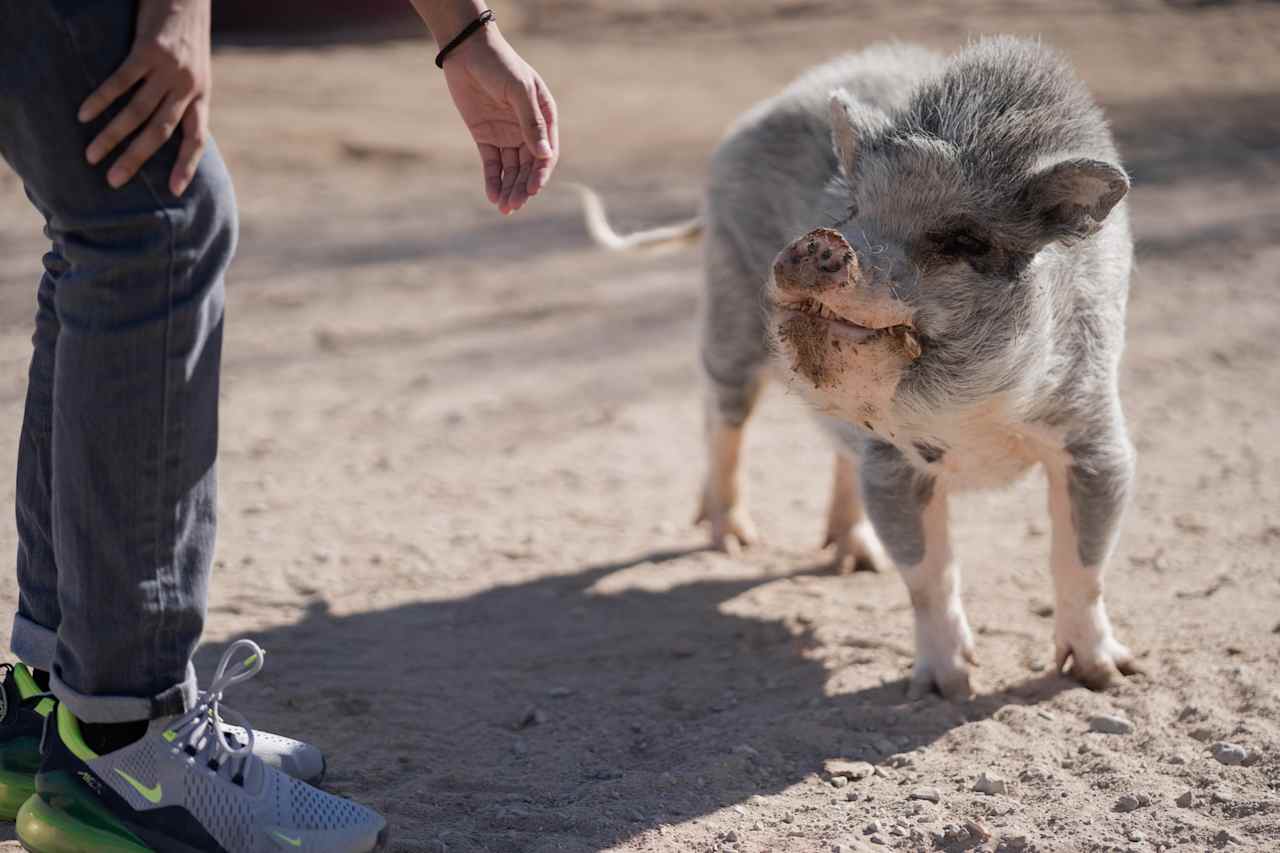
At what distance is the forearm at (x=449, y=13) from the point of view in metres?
2.52

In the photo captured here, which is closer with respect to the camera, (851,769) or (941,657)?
(851,769)

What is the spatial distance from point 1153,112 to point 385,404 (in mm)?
6708

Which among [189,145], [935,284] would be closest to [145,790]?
[189,145]

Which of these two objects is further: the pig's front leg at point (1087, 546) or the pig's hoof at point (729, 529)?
the pig's hoof at point (729, 529)

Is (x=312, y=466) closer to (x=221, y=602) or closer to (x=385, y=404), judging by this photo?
(x=385, y=404)

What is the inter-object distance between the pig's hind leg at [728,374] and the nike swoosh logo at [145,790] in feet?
8.12

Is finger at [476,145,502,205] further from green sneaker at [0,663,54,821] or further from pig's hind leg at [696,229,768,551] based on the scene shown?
pig's hind leg at [696,229,768,551]

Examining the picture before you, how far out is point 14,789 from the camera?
266cm

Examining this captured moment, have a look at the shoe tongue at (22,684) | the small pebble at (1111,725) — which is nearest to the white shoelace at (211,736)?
the shoe tongue at (22,684)

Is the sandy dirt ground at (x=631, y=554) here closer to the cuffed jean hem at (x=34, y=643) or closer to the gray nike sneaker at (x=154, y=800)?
the gray nike sneaker at (x=154, y=800)

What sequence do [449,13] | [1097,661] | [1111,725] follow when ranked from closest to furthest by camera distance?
[449,13] → [1111,725] → [1097,661]

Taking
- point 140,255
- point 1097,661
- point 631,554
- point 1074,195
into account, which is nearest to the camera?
point 140,255

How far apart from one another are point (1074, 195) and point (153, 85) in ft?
6.28

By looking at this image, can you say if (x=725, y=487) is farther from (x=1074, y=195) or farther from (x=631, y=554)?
(x=1074, y=195)
